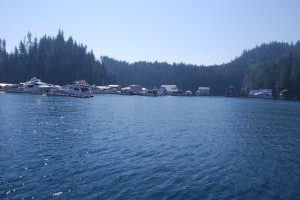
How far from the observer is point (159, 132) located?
49.8m

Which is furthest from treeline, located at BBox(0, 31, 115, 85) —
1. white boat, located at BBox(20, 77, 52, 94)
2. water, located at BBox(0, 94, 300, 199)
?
water, located at BBox(0, 94, 300, 199)

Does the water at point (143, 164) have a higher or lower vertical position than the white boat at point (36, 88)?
lower

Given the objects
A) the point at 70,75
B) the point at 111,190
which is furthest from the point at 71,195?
the point at 70,75

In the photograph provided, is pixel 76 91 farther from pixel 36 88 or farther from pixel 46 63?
pixel 46 63

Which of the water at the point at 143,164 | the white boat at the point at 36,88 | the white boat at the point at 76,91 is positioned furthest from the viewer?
the white boat at the point at 36,88

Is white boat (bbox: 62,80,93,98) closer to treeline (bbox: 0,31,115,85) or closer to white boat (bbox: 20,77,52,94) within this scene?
white boat (bbox: 20,77,52,94)

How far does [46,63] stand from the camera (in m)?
174

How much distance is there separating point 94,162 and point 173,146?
38.8 ft

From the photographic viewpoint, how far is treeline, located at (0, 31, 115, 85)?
173m

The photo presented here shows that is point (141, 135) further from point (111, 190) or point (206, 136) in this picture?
point (111, 190)

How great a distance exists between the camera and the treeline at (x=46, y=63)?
173125 mm

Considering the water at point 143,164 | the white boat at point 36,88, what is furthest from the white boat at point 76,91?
the water at point 143,164

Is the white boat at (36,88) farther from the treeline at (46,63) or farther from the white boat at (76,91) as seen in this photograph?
the treeline at (46,63)

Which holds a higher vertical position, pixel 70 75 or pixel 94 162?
pixel 70 75
